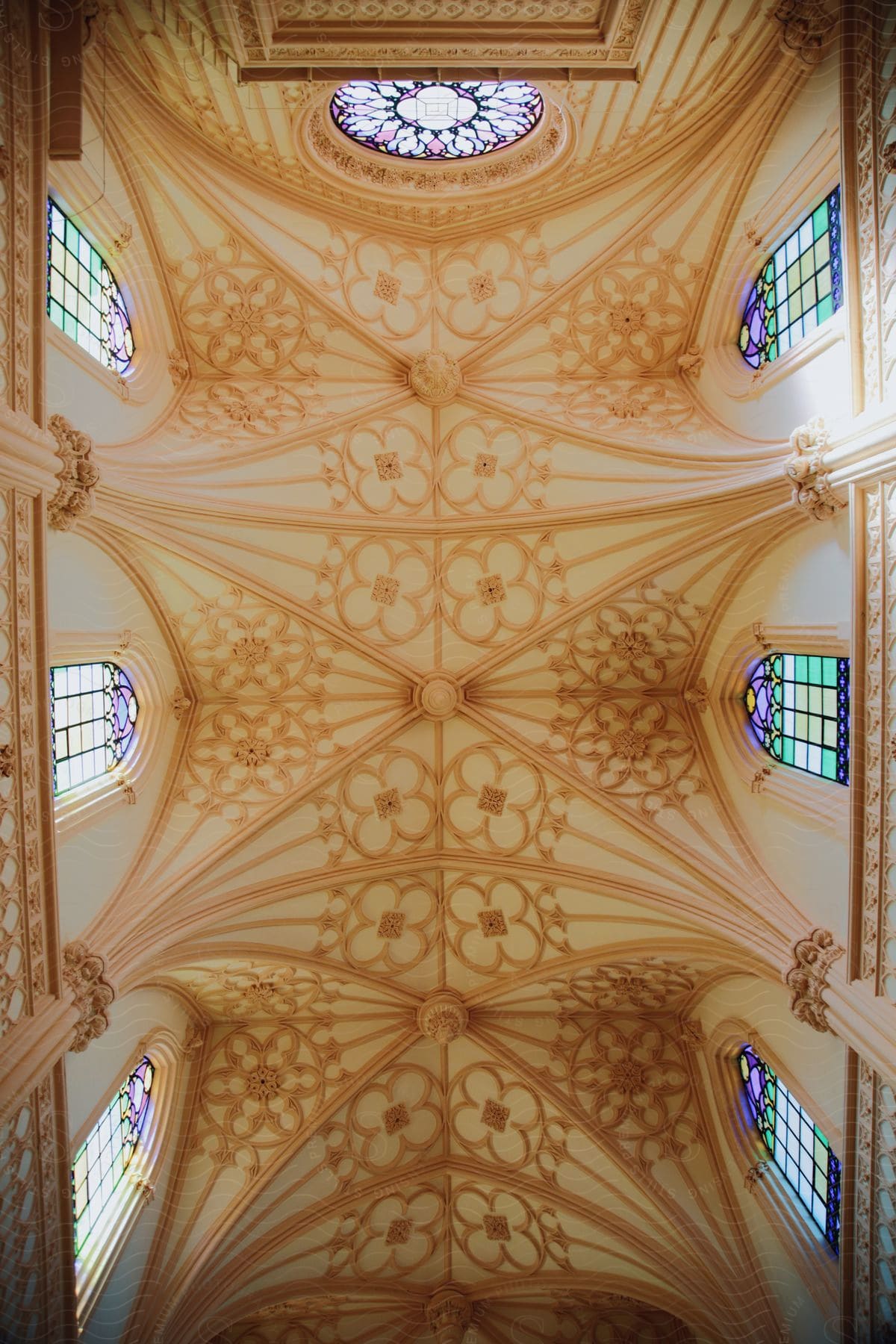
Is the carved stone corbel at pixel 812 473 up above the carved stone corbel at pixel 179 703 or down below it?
above

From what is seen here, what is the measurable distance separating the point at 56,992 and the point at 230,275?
910 centimetres

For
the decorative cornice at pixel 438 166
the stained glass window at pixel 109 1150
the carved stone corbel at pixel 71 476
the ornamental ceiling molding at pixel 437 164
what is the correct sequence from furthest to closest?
1. the decorative cornice at pixel 438 166
2. the ornamental ceiling molding at pixel 437 164
3. the stained glass window at pixel 109 1150
4. the carved stone corbel at pixel 71 476

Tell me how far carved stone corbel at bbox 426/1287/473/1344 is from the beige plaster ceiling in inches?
7.4

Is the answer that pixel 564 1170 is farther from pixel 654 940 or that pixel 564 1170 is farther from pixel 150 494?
pixel 150 494

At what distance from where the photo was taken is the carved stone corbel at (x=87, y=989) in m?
9.73

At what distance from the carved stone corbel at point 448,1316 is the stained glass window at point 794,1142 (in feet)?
16.4

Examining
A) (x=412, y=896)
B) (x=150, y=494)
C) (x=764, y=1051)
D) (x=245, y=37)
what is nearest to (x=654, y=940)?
(x=764, y=1051)

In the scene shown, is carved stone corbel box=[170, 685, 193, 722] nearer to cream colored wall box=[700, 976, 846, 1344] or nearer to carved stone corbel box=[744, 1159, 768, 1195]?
cream colored wall box=[700, 976, 846, 1344]

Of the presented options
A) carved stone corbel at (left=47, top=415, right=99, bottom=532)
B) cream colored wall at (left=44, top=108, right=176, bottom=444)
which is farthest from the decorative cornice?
carved stone corbel at (left=47, top=415, right=99, bottom=532)

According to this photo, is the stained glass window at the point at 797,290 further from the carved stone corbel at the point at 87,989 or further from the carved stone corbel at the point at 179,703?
the carved stone corbel at the point at 87,989

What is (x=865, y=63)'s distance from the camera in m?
8.74

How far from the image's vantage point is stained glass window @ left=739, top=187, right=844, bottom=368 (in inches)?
413

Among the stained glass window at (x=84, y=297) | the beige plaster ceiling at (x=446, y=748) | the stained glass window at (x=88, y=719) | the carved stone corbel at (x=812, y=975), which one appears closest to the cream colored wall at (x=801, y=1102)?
the beige plaster ceiling at (x=446, y=748)

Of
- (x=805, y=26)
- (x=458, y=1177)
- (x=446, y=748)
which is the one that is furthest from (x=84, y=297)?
(x=458, y=1177)
